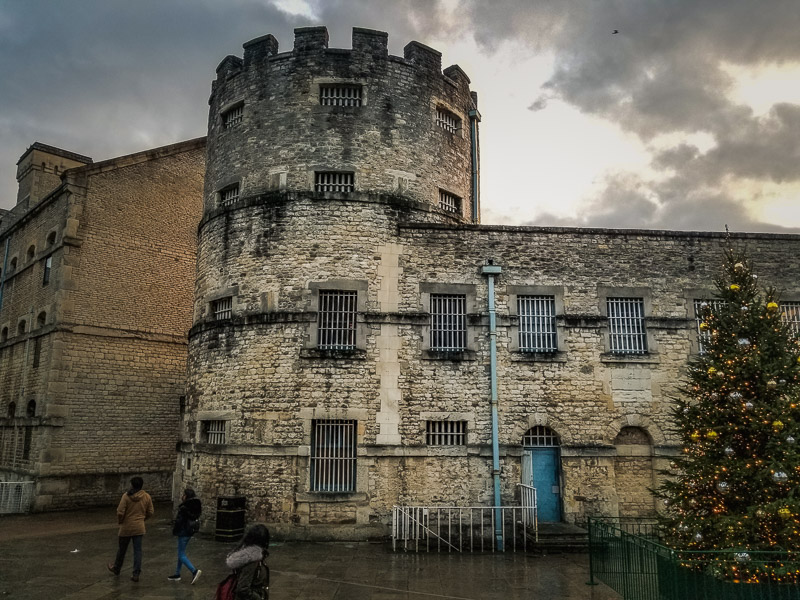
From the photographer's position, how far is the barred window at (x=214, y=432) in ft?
48.9

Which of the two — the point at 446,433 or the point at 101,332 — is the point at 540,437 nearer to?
the point at 446,433

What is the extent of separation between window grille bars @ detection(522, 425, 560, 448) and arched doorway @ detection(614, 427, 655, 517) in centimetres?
162

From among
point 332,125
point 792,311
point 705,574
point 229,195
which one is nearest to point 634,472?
point 792,311

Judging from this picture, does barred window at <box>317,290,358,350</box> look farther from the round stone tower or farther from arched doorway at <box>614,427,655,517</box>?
arched doorway at <box>614,427,655,517</box>

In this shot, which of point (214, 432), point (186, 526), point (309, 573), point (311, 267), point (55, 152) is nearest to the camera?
point (186, 526)

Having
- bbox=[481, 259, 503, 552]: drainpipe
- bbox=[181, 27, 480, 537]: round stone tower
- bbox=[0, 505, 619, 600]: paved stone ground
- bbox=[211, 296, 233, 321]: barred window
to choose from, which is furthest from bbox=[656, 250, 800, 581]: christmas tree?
bbox=[211, 296, 233, 321]: barred window

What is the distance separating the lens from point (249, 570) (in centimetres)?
544

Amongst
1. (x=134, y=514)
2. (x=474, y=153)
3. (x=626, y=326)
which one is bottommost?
(x=134, y=514)

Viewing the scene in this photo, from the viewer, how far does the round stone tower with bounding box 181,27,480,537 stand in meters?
14.1

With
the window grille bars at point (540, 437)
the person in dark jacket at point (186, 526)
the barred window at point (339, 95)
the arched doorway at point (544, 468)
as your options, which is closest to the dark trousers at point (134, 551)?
the person in dark jacket at point (186, 526)

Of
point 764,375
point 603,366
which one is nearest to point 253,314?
point 603,366

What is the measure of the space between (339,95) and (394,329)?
705 cm

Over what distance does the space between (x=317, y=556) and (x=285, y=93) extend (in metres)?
12.3

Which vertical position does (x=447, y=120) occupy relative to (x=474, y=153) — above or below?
above
